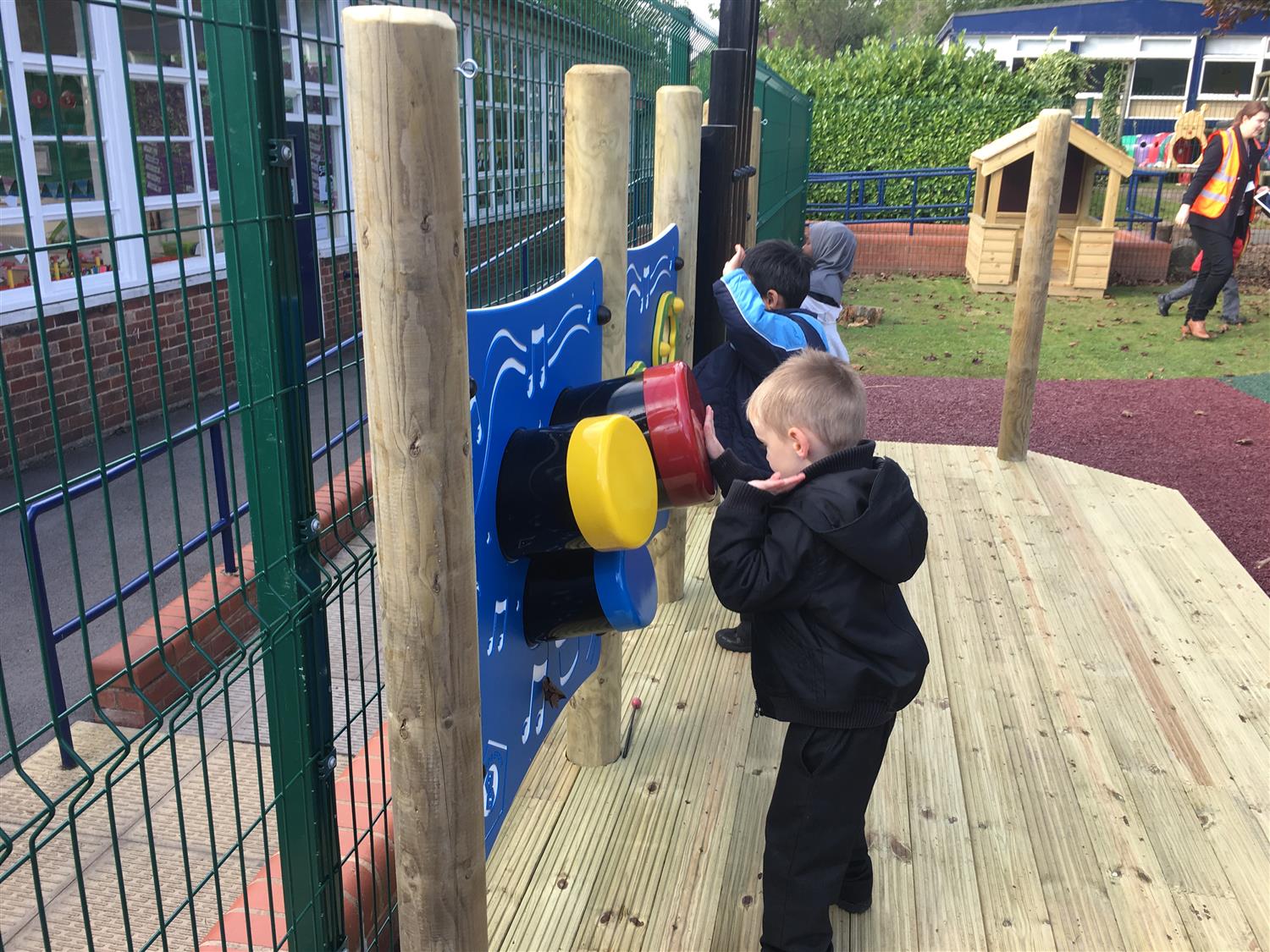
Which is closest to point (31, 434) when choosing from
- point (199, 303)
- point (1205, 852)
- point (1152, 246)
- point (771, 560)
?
point (199, 303)

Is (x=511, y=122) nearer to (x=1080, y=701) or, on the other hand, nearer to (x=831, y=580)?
(x=831, y=580)

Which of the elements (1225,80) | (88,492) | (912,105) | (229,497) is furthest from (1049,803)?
(1225,80)

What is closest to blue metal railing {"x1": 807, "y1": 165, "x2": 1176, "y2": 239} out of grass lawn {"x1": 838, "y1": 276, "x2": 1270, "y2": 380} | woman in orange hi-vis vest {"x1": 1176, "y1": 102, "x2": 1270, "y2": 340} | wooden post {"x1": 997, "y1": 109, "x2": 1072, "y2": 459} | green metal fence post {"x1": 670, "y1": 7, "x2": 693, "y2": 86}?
grass lawn {"x1": 838, "y1": 276, "x2": 1270, "y2": 380}

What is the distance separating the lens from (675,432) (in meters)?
2.28

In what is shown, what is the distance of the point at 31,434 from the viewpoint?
22.0ft

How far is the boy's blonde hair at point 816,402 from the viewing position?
222 centimetres

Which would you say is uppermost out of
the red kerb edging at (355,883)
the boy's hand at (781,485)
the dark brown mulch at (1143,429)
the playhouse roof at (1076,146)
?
the playhouse roof at (1076,146)

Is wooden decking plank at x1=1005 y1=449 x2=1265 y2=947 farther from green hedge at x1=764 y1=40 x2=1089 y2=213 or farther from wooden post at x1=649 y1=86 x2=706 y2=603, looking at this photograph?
green hedge at x1=764 y1=40 x2=1089 y2=213

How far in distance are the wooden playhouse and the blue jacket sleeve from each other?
32.2 feet

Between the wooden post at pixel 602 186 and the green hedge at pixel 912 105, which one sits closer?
the wooden post at pixel 602 186

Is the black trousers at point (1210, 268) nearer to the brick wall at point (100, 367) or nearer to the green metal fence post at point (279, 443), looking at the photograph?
the brick wall at point (100, 367)

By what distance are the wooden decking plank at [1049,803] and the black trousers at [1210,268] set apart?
7.31 metres

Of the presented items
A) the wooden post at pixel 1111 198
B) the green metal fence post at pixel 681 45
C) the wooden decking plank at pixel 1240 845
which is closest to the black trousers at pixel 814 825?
the wooden decking plank at pixel 1240 845

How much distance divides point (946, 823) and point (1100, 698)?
0.95 meters
